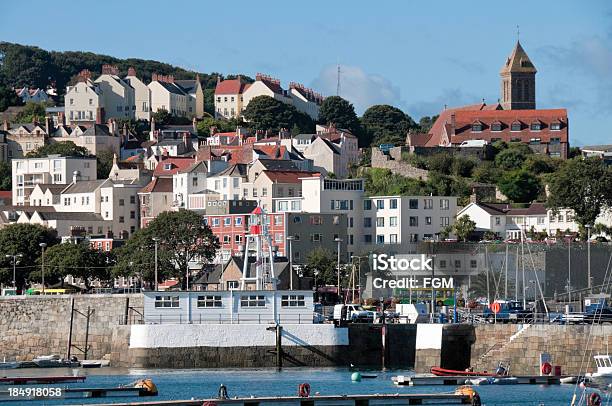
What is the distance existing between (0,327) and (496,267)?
24.0m

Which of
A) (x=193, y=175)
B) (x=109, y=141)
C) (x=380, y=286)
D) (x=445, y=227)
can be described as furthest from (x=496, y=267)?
(x=109, y=141)

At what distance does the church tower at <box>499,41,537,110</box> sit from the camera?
7229 inches

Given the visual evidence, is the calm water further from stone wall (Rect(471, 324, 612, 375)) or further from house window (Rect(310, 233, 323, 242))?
house window (Rect(310, 233, 323, 242))

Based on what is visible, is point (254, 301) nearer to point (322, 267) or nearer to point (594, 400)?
point (594, 400)

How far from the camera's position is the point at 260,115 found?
190 metres

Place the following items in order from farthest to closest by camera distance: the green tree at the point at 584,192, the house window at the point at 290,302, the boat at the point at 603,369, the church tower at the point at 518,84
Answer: the church tower at the point at 518,84, the green tree at the point at 584,192, the house window at the point at 290,302, the boat at the point at 603,369

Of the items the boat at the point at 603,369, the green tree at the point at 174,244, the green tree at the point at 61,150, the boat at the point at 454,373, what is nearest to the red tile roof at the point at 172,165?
the green tree at the point at 61,150

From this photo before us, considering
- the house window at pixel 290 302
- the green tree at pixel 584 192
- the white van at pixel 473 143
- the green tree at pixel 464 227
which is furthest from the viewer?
the white van at pixel 473 143

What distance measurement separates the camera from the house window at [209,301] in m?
78.1

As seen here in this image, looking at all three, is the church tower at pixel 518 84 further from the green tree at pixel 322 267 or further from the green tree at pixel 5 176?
the green tree at pixel 322 267

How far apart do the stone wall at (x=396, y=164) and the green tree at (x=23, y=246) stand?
112 ft

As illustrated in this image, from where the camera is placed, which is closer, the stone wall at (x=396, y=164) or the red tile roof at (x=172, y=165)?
the stone wall at (x=396, y=164)

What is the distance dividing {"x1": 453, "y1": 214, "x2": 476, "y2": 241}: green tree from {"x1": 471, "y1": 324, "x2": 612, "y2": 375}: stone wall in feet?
169

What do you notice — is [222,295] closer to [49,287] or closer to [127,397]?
[127,397]
